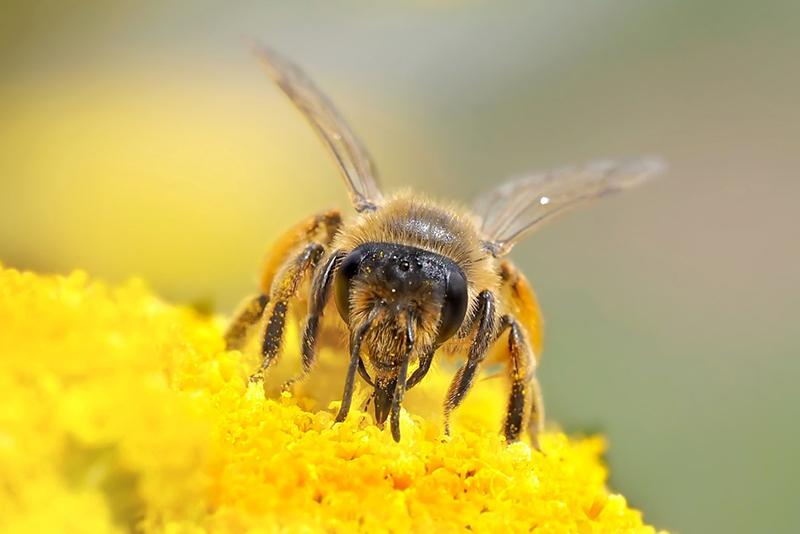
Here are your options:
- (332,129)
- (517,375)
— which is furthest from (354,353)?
(332,129)

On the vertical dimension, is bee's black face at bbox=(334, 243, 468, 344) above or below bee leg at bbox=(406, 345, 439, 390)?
above

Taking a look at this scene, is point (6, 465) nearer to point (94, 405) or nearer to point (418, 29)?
point (94, 405)

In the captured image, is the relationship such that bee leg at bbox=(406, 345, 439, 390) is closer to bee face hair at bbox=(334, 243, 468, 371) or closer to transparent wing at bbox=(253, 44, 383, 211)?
bee face hair at bbox=(334, 243, 468, 371)

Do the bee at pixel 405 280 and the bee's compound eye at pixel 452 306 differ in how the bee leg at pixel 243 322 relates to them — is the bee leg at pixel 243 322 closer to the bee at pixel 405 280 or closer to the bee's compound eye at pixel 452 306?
the bee at pixel 405 280

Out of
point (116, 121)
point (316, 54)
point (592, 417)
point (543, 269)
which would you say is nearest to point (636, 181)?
point (592, 417)

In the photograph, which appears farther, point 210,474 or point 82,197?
point 82,197

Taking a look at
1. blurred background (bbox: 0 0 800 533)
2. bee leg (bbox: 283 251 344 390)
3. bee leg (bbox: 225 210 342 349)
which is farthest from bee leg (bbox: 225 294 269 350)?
blurred background (bbox: 0 0 800 533)

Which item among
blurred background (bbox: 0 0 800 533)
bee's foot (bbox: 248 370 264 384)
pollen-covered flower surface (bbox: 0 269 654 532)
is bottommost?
pollen-covered flower surface (bbox: 0 269 654 532)

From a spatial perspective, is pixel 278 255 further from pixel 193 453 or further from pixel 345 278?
pixel 193 453
